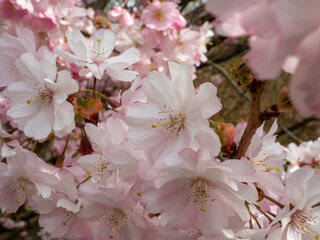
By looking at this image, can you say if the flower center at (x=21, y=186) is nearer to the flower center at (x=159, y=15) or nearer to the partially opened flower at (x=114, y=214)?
the partially opened flower at (x=114, y=214)

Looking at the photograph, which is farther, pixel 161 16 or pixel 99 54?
pixel 161 16

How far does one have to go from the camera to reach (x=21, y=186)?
43.8 inches

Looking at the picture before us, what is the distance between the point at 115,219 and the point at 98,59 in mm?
509

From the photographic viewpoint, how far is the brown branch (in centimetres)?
76

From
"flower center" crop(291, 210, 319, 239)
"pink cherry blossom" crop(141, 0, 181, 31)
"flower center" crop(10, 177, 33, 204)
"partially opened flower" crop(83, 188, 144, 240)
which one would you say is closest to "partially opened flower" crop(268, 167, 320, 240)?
"flower center" crop(291, 210, 319, 239)

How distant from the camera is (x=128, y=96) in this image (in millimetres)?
1092

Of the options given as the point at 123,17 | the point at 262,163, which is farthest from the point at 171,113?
the point at 123,17

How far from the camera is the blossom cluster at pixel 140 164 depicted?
790mm

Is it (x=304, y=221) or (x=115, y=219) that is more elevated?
(x=304, y=221)

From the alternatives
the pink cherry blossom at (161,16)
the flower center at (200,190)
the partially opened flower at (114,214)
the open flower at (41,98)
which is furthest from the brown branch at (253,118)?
the pink cherry blossom at (161,16)

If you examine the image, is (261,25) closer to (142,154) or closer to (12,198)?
(142,154)

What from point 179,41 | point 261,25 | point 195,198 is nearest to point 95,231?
point 195,198

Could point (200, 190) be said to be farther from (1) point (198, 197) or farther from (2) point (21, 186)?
(2) point (21, 186)

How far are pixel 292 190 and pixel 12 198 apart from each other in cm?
90
